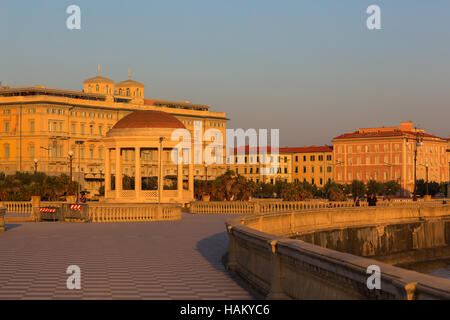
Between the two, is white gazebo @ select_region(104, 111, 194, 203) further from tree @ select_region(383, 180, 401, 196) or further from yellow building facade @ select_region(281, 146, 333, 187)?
yellow building facade @ select_region(281, 146, 333, 187)

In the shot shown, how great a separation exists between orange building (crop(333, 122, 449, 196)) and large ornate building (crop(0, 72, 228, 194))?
30.4m

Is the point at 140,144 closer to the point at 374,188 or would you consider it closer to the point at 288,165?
the point at 374,188

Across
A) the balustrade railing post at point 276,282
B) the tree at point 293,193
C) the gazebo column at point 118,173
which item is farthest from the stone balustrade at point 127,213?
the balustrade railing post at point 276,282

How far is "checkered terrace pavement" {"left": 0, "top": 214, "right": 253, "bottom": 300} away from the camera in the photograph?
12414 millimetres

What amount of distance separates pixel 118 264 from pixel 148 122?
3878cm

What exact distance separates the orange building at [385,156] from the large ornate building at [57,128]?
30.4 metres

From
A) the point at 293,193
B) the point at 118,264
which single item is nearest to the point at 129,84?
the point at 293,193

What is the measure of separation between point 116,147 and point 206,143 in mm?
110540

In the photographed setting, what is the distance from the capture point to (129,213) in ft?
116

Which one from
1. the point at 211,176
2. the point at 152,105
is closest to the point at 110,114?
the point at 152,105

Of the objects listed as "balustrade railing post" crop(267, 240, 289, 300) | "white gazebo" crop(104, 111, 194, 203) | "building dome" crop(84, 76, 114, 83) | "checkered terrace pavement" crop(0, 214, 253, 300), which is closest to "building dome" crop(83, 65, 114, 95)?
"building dome" crop(84, 76, 114, 83)

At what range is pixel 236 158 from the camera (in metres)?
173
